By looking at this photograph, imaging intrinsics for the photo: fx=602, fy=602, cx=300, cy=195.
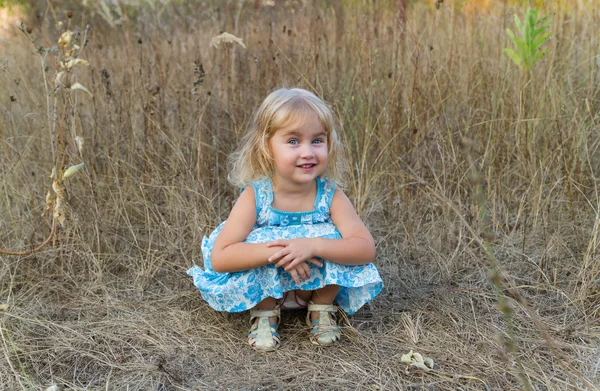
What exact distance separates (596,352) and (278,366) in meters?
0.94

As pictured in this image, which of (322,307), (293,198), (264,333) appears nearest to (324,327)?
(322,307)

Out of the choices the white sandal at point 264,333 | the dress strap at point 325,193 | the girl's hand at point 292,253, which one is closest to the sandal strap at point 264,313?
the white sandal at point 264,333

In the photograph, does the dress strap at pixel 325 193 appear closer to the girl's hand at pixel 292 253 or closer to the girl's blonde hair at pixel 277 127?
the girl's blonde hair at pixel 277 127

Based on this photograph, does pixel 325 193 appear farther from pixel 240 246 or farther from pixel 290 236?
pixel 240 246

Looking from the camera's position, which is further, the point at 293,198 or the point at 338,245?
the point at 293,198

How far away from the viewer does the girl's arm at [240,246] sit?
1.75 meters

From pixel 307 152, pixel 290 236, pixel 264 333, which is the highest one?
pixel 307 152

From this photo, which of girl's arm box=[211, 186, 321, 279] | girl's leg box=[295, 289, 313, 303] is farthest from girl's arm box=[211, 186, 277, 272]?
girl's leg box=[295, 289, 313, 303]

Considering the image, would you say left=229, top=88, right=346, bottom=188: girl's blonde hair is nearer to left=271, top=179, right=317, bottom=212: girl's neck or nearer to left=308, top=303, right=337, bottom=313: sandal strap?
left=271, top=179, right=317, bottom=212: girl's neck

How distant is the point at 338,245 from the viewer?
1770 millimetres

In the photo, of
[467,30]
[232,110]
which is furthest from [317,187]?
[467,30]

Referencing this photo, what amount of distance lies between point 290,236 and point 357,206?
2.63 ft

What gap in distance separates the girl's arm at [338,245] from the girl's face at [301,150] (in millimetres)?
161

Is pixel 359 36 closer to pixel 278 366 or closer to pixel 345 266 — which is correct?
pixel 345 266
